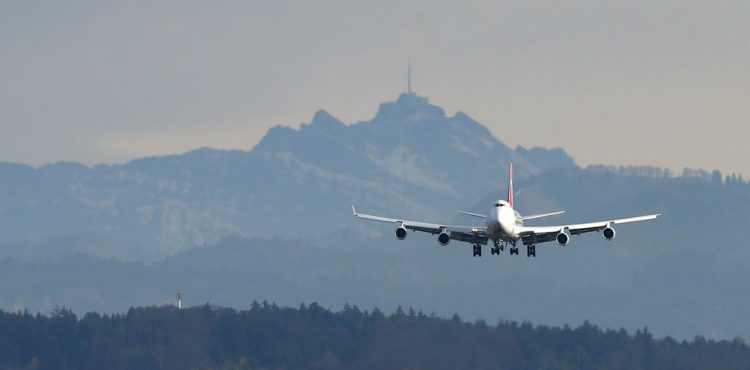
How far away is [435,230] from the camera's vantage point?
516 ft

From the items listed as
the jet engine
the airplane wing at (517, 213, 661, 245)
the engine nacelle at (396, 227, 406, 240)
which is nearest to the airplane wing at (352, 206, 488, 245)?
the engine nacelle at (396, 227, 406, 240)

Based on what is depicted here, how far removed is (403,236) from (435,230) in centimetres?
594

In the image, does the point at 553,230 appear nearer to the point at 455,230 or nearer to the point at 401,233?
the point at 455,230

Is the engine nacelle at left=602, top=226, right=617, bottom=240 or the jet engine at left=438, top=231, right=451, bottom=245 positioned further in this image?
the jet engine at left=438, top=231, right=451, bottom=245

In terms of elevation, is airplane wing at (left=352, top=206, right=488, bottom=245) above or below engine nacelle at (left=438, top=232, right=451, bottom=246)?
above

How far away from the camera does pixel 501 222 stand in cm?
14762

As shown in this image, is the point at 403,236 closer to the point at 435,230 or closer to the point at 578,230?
the point at 435,230

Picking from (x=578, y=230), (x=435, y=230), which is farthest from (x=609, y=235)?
(x=435, y=230)

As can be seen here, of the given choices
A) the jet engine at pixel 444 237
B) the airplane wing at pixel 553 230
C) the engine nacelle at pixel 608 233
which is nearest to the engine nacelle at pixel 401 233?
the jet engine at pixel 444 237

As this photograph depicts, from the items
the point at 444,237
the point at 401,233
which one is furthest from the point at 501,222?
the point at 401,233

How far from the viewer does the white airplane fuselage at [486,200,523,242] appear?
148 metres

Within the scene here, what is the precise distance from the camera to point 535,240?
158625 mm

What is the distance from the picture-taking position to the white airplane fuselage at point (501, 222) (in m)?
148

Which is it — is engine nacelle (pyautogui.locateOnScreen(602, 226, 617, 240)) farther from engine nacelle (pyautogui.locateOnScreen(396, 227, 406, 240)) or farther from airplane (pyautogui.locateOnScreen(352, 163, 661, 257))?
engine nacelle (pyautogui.locateOnScreen(396, 227, 406, 240))
